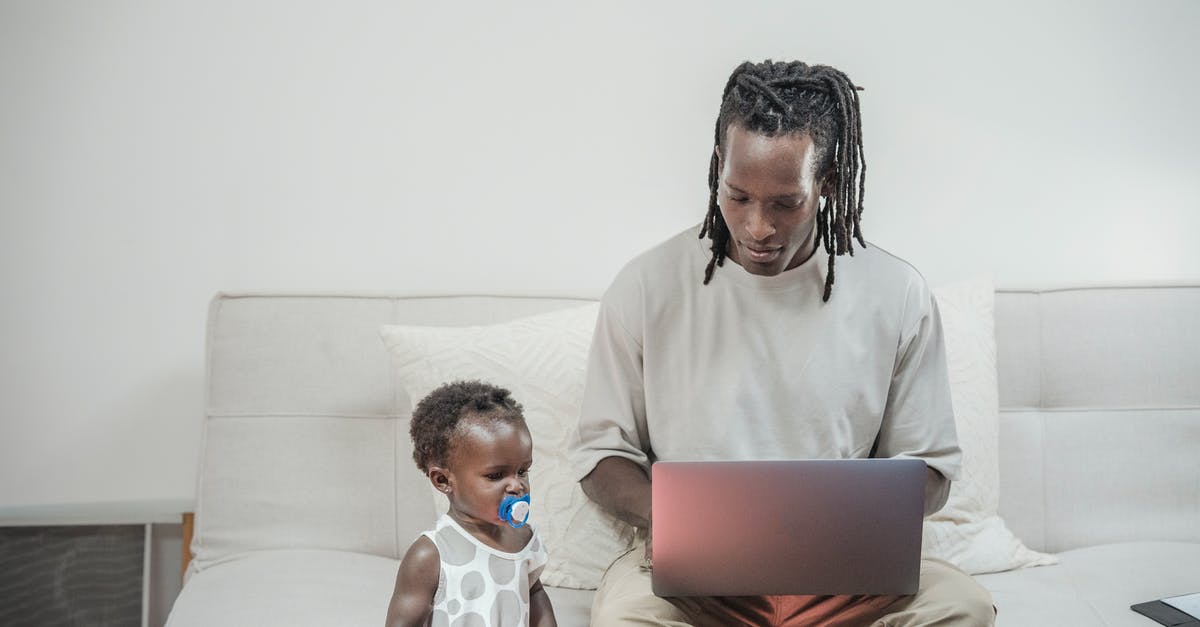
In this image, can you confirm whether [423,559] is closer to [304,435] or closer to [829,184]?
[304,435]

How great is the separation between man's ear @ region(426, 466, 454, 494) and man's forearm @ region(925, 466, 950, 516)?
65 cm

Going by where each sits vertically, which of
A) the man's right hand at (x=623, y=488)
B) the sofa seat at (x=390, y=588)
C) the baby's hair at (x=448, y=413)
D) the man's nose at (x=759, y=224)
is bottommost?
the sofa seat at (x=390, y=588)

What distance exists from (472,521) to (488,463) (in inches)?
3.4

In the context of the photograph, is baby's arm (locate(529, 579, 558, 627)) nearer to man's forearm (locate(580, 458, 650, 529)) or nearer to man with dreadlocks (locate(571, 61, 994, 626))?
man with dreadlocks (locate(571, 61, 994, 626))

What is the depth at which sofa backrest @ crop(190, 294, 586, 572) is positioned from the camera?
172cm

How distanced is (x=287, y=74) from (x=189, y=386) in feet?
2.09

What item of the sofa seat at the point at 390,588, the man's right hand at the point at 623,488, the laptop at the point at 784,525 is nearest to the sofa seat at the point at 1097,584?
the sofa seat at the point at 390,588

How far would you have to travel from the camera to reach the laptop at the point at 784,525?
119 cm

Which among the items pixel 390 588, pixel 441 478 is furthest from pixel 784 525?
pixel 390 588

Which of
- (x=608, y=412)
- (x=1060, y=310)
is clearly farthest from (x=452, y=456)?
(x=1060, y=310)

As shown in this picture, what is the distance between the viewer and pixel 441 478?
1.28 metres

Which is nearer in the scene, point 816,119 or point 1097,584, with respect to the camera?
point 816,119

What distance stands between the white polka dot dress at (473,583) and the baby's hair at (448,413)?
9 cm

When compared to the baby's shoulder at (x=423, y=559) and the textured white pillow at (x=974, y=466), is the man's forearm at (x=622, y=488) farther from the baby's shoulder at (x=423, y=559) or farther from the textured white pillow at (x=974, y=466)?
the textured white pillow at (x=974, y=466)
